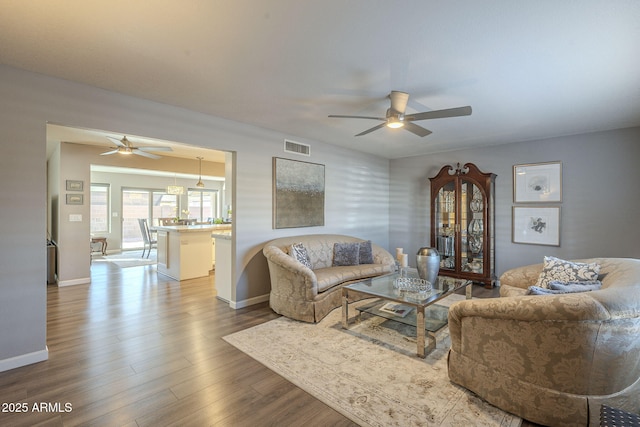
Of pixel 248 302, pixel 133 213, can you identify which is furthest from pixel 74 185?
pixel 133 213

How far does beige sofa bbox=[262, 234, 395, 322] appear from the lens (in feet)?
11.2

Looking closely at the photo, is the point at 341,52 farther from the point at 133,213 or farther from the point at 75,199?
the point at 133,213

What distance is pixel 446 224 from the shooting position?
5.64 m

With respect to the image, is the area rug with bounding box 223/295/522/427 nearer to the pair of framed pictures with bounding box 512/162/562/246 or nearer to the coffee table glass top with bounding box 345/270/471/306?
the coffee table glass top with bounding box 345/270/471/306

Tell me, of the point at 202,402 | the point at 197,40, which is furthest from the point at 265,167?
the point at 202,402

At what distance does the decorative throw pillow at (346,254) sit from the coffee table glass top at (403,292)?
3.00ft

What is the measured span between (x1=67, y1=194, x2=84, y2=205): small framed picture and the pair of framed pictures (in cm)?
792

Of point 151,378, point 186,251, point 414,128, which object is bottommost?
point 151,378

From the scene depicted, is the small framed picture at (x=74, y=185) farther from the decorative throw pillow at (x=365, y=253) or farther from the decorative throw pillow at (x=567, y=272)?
the decorative throw pillow at (x=567, y=272)

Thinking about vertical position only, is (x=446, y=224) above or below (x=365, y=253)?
above

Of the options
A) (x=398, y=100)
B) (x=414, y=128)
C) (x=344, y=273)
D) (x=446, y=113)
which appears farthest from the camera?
(x=344, y=273)

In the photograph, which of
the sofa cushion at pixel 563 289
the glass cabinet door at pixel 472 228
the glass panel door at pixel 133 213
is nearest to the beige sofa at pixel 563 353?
the sofa cushion at pixel 563 289

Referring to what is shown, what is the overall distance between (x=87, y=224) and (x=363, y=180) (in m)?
5.44

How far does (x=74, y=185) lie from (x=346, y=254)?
5.24 metres
